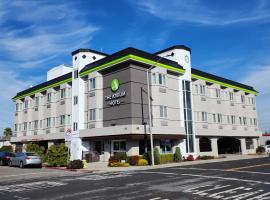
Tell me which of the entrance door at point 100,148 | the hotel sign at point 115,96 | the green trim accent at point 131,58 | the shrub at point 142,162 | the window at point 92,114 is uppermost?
the green trim accent at point 131,58

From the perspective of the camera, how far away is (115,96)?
36031 mm

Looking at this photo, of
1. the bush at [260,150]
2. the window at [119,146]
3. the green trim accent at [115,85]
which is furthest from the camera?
the bush at [260,150]

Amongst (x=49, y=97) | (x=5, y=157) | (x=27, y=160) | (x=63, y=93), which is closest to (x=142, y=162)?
(x=27, y=160)

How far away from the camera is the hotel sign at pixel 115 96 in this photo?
35231mm

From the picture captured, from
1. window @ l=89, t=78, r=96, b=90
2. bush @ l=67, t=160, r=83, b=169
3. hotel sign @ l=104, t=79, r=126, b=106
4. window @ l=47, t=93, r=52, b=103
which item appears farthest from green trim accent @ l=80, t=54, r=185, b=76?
bush @ l=67, t=160, r=83, b=169

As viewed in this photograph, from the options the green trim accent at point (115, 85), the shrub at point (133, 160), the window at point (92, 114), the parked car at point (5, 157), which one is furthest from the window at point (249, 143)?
the parked car at point (5, 157)

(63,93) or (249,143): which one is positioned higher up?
(63,93)

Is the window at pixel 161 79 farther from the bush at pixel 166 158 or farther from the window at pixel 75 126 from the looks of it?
the window at pixel 75 126

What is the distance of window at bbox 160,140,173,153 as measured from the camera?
37.2 metres

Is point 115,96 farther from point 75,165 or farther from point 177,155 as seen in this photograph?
point 75,165

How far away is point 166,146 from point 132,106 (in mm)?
8124

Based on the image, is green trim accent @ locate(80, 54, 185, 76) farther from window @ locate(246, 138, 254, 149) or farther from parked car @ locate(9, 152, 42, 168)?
window @ locate(246, 138, 254, 149)

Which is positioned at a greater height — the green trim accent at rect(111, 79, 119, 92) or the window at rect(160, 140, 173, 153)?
the green trim accent at rect(111, 79, 119, 92)

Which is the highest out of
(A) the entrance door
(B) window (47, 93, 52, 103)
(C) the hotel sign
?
(B) window (47, 93, 52, 103)
